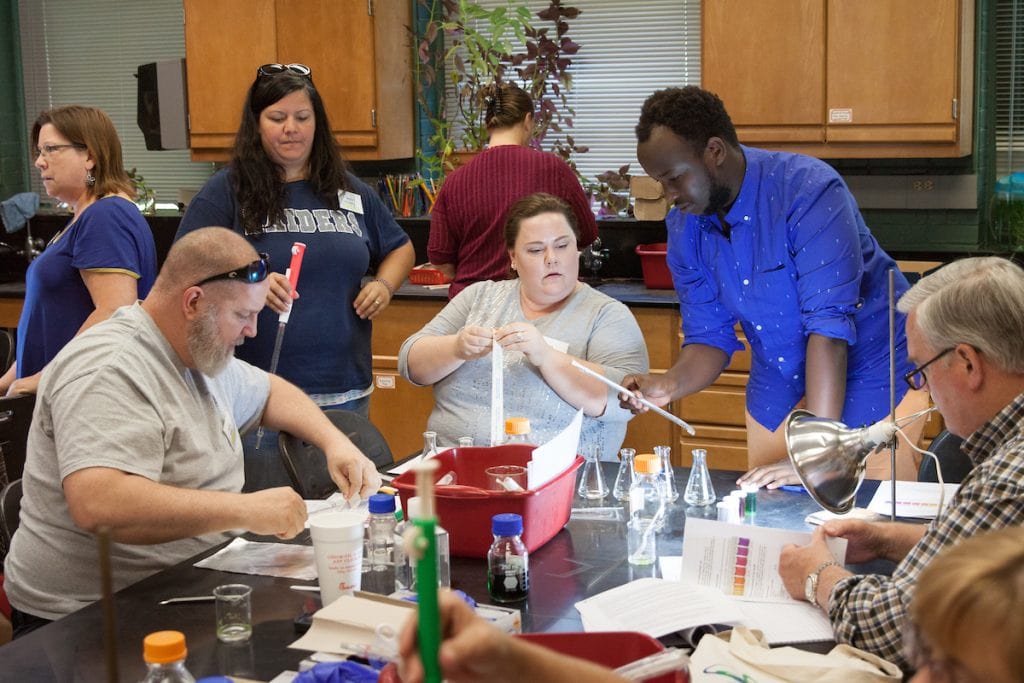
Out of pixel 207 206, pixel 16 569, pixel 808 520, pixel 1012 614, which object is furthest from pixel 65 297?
pixel 1012 614

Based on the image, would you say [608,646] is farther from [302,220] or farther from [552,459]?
[302,220]

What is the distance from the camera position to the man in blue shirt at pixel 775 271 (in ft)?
8.57

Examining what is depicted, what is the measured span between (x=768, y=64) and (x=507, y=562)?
324 centimetres

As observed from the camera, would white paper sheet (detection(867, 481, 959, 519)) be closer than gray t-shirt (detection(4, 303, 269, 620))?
No

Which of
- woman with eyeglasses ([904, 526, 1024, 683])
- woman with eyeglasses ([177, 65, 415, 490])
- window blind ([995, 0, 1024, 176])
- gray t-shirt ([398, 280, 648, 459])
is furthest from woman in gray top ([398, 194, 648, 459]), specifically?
window blind ([995, 0, 1024, 176])

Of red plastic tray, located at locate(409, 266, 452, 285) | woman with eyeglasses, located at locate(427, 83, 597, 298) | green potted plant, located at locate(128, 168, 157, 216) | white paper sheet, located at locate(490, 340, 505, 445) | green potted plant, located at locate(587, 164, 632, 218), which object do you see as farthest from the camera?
green potted plant, located at locate(128, 168, 157, 216)

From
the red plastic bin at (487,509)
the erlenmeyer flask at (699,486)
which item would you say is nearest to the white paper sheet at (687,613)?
the red plastic bin at (487,509)

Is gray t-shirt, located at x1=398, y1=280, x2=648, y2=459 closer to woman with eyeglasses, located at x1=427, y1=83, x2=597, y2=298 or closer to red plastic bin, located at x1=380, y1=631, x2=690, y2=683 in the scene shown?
woman with eyeglasses, located at x1=427, y1=83, x2=597, y2=298

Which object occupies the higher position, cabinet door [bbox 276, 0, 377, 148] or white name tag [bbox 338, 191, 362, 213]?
cabinet door [bbox 276, 0, 377, 148]

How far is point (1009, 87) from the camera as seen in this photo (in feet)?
15.4

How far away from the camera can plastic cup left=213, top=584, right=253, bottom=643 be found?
173cm

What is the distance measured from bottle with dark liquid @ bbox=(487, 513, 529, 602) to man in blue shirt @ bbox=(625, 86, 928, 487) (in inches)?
32.2

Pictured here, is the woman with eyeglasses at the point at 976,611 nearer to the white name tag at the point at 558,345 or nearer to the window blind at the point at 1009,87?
the white name tag at the point at 558,345

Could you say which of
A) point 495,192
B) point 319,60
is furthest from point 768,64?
point 319,60
